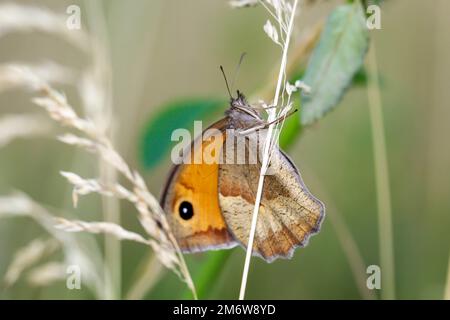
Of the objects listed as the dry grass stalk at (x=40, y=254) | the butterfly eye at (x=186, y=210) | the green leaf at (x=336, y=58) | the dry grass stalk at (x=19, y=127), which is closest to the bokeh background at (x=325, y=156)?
the dry grass stalk at (x=19, y=127)

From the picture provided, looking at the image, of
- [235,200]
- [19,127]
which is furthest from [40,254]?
[235,200]

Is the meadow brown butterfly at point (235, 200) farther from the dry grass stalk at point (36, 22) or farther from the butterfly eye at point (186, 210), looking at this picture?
the dry grass stalk at point (36, 22)

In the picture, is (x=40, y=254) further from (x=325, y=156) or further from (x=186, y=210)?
(x=325, y=156)

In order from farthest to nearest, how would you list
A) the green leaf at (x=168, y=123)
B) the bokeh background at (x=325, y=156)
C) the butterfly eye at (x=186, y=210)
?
the bokeh background at (x=325, y=156), the green leaf at (x=168, y=123), the butterfly eye at (x=186, y=210)

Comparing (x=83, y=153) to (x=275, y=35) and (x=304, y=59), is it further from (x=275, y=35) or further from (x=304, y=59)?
(x=275, y=35)

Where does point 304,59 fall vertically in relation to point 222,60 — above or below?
below
